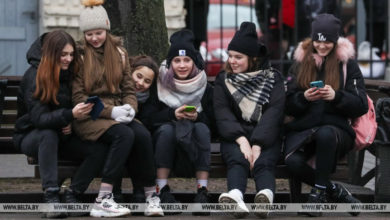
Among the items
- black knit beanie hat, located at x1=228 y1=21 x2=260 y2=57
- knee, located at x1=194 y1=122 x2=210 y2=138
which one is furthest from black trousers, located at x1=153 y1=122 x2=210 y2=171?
black knit beanie hat, located at x1=228 y1=21 x2=260 y2=57

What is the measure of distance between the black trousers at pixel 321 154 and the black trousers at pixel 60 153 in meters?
1.29

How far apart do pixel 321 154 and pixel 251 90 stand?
2.20 ft

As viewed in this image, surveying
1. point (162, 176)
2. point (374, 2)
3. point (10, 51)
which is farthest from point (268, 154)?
point (374, 2)

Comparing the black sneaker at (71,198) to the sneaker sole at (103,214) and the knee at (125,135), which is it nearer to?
the sneaker sole at (103,214)

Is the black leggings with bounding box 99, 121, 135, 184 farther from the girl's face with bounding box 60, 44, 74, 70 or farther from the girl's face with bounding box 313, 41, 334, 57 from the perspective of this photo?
the girl's face with bounding box 313, 41, 334, 57

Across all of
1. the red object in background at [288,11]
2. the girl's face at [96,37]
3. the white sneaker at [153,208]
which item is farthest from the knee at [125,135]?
the red object in background at [288,11]

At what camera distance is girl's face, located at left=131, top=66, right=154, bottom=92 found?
736cm

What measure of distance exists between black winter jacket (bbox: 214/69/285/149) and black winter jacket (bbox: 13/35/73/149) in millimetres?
1027

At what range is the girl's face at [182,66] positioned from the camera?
735cm

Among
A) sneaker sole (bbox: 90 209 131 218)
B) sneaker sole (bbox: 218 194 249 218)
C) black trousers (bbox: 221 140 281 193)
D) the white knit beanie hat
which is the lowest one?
sneaker sole (bbox: 90 209 131 218)

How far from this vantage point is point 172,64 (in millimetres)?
7402

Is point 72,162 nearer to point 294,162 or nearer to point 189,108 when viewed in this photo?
point 189,108

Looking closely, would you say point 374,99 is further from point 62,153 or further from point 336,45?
point 62,153

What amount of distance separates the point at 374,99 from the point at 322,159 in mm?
1534
